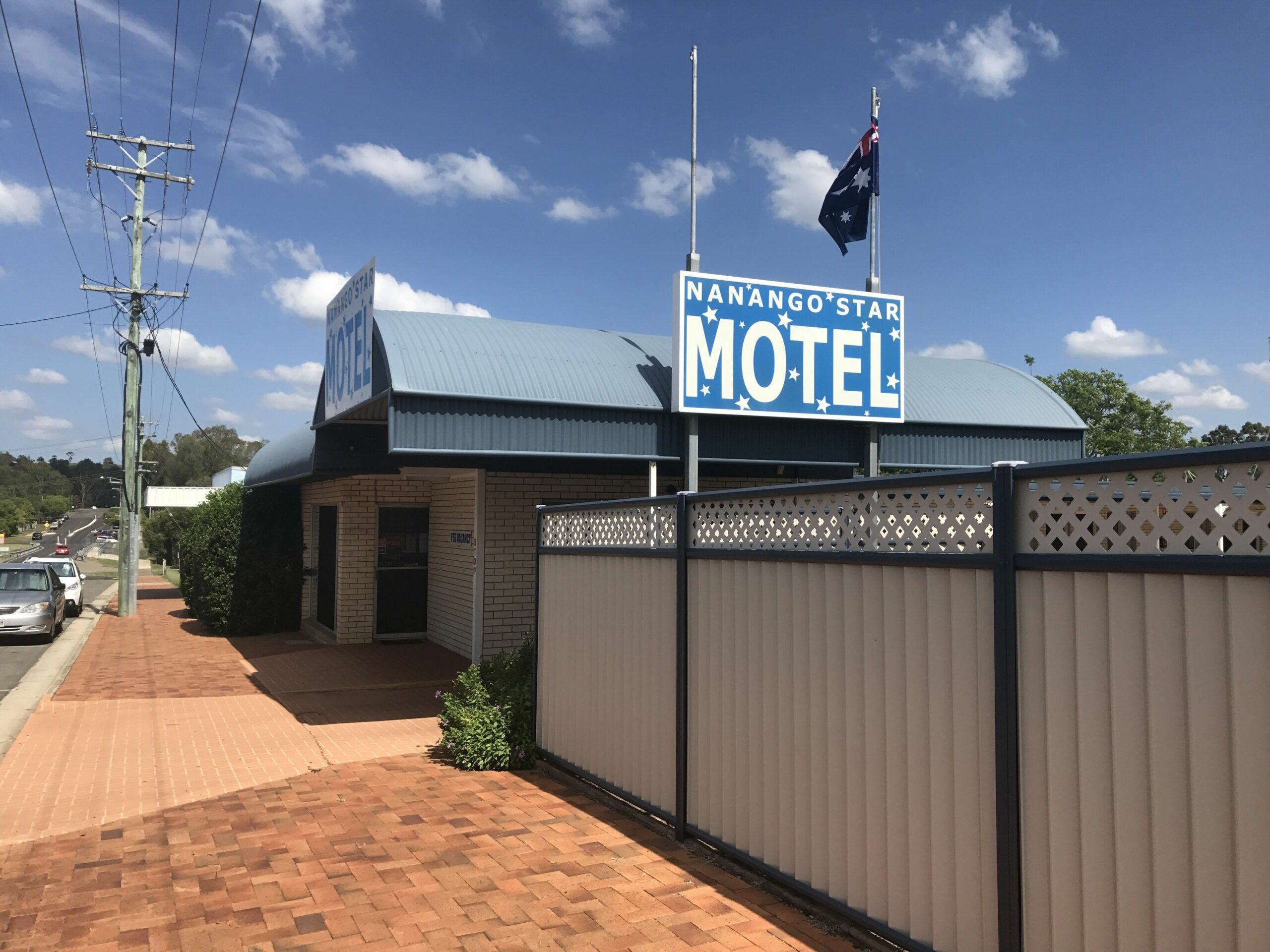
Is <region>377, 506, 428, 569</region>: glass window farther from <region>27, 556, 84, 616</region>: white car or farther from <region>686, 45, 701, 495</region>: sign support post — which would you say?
<region>27, 556, 84, 616</region>: white car

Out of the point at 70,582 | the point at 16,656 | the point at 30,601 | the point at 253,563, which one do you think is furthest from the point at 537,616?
the point at 70,582

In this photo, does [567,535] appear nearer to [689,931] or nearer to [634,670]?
[634,670]

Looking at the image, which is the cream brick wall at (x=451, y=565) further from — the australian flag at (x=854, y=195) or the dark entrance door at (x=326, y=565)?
the australian flag at (x=854, y=195)

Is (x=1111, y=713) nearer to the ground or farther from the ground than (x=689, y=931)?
farther from the ground

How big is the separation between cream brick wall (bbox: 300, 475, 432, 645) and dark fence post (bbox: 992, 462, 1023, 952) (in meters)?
12.4

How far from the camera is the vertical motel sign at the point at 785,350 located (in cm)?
941

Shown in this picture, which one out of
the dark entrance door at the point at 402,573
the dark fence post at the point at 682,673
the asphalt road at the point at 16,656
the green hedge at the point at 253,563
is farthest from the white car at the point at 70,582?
the dark fence post at the point at 682,673

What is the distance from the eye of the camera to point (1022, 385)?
1349cm

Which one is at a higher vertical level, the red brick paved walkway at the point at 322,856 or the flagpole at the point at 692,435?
the flagpole at the point at 692,435

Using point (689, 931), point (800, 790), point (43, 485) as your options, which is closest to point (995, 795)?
point (800, 790)

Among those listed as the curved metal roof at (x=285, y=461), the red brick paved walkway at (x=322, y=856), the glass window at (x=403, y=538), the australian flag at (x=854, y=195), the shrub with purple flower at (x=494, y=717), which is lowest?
the red brick paved walkway at (x=322, y=856)

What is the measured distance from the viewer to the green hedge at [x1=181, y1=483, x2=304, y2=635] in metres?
18.1

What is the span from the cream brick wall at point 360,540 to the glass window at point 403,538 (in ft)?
0.56

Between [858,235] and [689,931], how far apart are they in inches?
330
